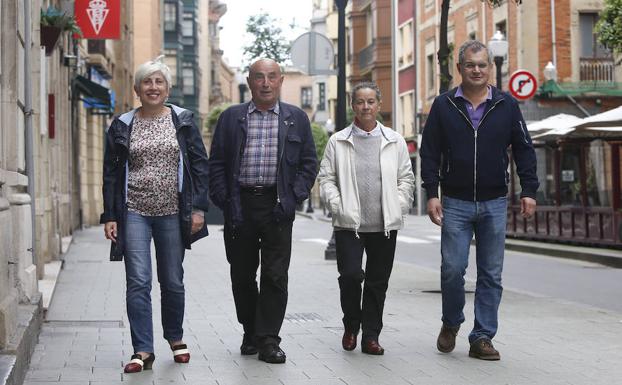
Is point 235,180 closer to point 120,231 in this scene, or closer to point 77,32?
point 120,231

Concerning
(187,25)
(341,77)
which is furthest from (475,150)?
(187,25)

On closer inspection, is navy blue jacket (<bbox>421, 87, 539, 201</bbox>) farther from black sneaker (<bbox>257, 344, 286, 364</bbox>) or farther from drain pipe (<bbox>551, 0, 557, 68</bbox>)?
drain pipe (<bbox>551, 0, 557, 68</bbox>)

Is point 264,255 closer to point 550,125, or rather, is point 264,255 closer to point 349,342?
point 349,342

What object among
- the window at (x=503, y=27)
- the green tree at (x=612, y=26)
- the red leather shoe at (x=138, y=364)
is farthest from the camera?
the window at (x=503, y=27)

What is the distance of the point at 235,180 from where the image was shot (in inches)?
341

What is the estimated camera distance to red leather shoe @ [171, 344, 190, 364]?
8570 mm

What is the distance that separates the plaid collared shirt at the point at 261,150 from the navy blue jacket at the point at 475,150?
99cm

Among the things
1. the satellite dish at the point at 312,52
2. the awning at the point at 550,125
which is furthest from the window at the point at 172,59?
the satellite dish at the point at 312,52

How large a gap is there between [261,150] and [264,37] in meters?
71.1

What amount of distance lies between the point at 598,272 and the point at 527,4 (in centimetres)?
2138

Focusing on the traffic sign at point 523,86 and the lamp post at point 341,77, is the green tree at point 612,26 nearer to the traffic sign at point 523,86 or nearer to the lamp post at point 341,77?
the traffic sign at point 523,86

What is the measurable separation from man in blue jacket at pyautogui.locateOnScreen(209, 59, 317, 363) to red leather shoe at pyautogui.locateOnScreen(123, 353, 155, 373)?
2.56 ft

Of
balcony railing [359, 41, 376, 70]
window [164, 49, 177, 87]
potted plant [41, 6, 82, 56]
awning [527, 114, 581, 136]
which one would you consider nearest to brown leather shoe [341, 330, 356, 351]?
potted plant [41, 6, 82, 56]

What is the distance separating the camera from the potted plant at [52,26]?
17344 mm
